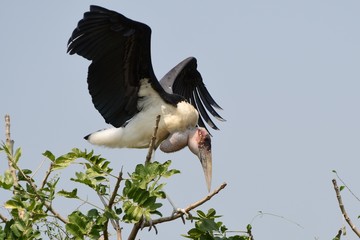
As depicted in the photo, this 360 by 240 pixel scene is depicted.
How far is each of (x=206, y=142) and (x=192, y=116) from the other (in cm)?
36

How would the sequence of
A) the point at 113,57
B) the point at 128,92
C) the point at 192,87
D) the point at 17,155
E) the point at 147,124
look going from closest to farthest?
the point at 17,155, the point at 113,57, the point at 147,124, the point at 128,92, the point at 192,87

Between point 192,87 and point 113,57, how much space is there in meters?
2.34

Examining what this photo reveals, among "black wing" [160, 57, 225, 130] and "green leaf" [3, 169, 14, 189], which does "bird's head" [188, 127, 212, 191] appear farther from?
"green leaf" [3, 169, 14, 189]

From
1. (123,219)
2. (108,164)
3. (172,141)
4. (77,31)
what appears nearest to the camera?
(123,219)

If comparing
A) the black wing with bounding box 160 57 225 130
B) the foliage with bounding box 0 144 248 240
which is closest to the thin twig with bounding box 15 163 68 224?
the foliage with bounding box 0 144 248 240

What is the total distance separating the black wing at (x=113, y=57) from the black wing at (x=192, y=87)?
1.55 m

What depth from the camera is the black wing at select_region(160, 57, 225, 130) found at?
911cm

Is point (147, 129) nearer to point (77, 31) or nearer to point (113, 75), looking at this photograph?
point (113, 75)

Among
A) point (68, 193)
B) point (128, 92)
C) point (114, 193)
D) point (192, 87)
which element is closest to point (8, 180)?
point (68, 193)

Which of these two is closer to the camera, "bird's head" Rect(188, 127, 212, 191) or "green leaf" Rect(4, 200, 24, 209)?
"green leaf" Rect(4, 200, 24, 209)

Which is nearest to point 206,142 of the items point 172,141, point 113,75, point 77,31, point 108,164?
point 172,141

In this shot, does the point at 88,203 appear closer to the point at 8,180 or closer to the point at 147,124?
the point at 8,180

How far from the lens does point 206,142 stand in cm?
718

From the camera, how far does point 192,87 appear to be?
30.8 ft
